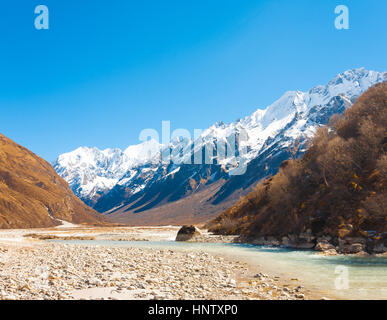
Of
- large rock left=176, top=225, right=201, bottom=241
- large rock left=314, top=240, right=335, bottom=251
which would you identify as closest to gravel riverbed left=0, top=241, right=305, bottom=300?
large rock left=314, top=240, right=335, bottom=251

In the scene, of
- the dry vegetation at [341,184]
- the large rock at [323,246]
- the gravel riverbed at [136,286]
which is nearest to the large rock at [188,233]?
the dry vegetation at [341,184]

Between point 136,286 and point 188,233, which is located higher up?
point 136,286

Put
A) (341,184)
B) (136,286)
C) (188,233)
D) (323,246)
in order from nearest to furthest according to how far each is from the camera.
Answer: (136,286), (323,246), (341,184), (188,233)

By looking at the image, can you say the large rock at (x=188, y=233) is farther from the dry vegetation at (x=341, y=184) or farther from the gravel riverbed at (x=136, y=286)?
the gravel riverbed at (x=136, y=286)

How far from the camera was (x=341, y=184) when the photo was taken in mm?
60812

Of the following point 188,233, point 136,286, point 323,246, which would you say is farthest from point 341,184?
point 136,286

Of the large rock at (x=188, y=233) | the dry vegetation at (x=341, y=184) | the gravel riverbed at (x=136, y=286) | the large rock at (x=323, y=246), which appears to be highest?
the dry vegetation at (x=341, y=184)

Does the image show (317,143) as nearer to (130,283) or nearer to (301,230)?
(301,230)

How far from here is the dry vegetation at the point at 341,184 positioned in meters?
51.6

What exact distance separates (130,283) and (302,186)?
61.9 meters

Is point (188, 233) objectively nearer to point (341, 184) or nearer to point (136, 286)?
point (341, 184)

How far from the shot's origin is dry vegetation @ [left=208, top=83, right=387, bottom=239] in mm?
51562

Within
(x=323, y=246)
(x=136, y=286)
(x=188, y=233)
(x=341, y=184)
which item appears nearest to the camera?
(x=136, y=286)

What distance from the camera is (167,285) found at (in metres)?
19.4
